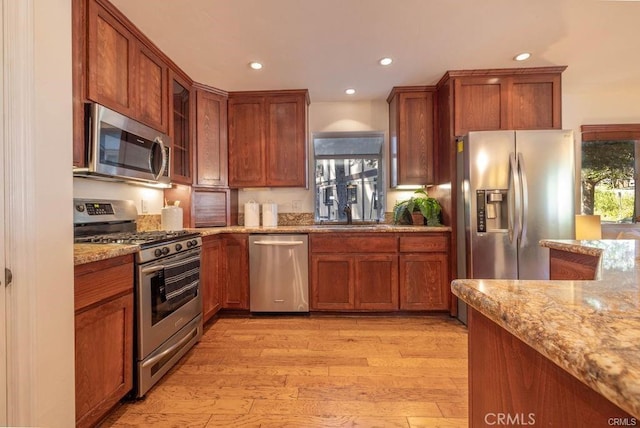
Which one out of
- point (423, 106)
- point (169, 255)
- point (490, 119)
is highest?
point (423, 106)

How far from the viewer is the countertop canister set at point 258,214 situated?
3.27 meters

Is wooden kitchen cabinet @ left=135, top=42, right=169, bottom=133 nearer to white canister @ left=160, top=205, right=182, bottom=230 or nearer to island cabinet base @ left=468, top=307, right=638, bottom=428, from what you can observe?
white canister @ left=160, top=205, right=182, bottom=230

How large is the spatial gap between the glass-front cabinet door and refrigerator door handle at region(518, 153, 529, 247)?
3080mm

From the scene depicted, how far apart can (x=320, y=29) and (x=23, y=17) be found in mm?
1656

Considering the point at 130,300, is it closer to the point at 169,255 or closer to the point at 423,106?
the point at 169,255

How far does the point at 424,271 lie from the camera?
280 cm

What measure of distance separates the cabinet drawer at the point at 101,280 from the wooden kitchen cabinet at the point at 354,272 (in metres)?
1.63

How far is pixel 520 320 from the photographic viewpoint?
0.50 metres

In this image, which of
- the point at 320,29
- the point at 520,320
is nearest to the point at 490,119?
the point at 320,29

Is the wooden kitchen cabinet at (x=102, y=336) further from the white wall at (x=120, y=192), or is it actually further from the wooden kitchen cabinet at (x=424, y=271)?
the wooden kitchen cabinet at (x=424, y=271)

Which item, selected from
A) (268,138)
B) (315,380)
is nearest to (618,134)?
(268,138)

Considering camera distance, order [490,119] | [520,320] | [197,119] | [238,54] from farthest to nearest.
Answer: [197,119]
[490,119]
[238,54]
[520,320]

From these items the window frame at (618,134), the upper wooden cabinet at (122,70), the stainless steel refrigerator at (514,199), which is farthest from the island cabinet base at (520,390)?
the window frame at (618,134)

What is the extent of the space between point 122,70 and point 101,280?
58.4 inches
